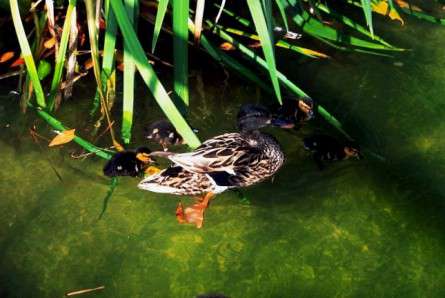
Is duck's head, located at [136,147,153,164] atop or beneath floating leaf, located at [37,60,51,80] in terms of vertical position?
beneath

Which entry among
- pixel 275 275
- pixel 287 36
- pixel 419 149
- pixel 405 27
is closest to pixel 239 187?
pixel 275 275

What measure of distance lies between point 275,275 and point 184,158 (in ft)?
2.15

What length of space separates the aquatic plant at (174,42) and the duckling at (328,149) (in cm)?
17

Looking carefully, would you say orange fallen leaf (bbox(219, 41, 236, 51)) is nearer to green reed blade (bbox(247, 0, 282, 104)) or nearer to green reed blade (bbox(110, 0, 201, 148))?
green reed blade (bbox(247, 0, 282, 104))

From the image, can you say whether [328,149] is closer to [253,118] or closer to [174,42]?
[253,118]

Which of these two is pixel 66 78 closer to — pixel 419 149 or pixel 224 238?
pixel 224 238

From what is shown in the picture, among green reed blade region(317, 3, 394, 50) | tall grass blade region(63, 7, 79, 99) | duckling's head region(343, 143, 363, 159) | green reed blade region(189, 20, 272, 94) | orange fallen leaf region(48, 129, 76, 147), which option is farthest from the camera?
green reed blade region(317, 3, 394, 50)

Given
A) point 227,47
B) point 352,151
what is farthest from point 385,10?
point 352,151

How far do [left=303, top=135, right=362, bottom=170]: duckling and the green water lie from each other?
2.2 inches

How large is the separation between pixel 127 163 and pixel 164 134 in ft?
0.97

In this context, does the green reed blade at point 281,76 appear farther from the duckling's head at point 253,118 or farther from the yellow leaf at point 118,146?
→ the yellow leaf at point 118,146

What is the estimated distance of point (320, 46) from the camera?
3.97 meters

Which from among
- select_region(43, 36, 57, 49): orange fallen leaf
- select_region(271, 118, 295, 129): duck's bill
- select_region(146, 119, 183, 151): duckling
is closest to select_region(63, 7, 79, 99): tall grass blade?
select_region(43, 36, 57, 49): orange fallen leaf

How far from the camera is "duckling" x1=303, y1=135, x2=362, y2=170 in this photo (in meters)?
3.10
